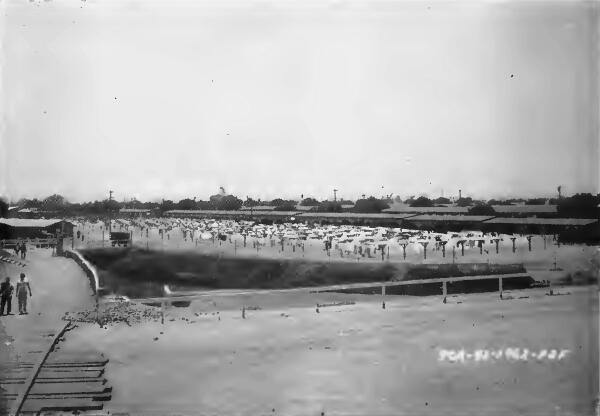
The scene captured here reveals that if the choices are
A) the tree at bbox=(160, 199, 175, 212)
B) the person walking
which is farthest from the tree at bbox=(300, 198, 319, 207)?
the person walking

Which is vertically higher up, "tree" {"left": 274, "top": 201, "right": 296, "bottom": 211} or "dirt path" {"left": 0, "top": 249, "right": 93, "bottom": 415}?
"tree" {"left": 274, "top": 201, "right": 296, "bottom": 211}

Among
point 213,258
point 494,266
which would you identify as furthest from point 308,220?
point 494,266

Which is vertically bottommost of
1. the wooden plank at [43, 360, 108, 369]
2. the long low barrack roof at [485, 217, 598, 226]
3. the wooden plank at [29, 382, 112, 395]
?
the wooden plank at [29, 382, 112, 395]

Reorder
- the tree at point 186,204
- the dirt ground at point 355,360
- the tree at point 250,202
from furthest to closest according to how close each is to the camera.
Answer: the tree at point 250,202 → the tree at point 186,204 → the dirt ground at point 355,360


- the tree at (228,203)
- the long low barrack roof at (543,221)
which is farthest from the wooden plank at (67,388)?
the long low barrack roof at (543,221)

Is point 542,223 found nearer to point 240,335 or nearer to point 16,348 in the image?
point 240,335

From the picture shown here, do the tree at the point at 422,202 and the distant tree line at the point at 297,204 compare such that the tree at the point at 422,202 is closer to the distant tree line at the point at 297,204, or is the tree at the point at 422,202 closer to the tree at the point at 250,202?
the distant tree line at the point at 297,204

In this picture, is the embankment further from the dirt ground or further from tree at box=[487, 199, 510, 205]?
tree at box=[487, 199, 510, 205]
